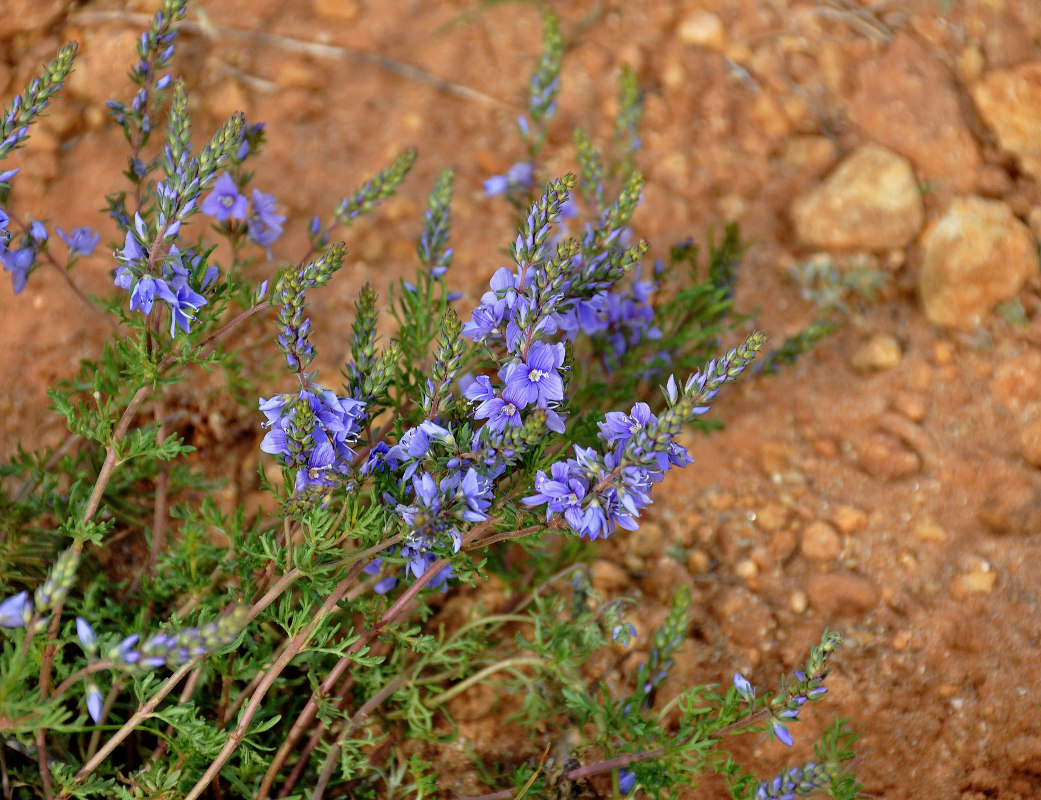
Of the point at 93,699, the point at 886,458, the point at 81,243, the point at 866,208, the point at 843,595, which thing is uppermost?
the point at 81,243

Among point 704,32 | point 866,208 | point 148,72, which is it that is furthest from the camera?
point 704,32

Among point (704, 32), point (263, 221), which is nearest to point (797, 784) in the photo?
point (263, 221)

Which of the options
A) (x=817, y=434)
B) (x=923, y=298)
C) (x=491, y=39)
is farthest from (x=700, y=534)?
(x=491, y=39)

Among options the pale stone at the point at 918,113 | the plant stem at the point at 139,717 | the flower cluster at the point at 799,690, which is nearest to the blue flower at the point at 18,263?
the plant stem at the point at 139,717

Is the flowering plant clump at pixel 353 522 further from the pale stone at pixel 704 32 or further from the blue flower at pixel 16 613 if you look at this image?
the pale stone at pixel 704 32

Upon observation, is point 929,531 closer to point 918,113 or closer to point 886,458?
point 886,458

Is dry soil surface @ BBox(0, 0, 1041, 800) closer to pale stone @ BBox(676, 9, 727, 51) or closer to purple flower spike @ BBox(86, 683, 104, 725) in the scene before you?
pale stone @ BBox(676, 9, 727, 51)

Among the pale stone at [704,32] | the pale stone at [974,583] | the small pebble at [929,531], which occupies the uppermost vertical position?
the pale stone at [704,32]
